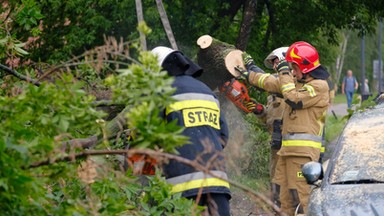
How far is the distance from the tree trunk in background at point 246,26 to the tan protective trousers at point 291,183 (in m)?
4.08

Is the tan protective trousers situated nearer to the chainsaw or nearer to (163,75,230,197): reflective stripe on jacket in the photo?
the chainsaw

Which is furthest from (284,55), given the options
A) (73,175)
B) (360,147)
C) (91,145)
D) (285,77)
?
(73,175)

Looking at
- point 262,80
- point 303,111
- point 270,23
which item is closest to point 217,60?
point 262,80

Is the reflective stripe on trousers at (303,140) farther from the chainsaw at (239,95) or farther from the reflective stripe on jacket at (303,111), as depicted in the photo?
the chainsaw at (239,95)

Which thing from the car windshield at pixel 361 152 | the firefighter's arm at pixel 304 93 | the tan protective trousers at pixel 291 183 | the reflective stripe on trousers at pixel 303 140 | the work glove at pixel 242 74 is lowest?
the tan protective trousers at pixel 291 183

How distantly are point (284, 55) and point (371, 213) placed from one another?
398 centimetres

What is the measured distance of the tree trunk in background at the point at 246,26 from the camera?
1319 cm

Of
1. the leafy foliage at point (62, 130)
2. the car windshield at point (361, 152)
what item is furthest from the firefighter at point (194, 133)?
the leafy foliage at point (62, 130)

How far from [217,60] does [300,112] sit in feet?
4.30

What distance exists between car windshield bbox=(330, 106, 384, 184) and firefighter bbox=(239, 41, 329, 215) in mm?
1556

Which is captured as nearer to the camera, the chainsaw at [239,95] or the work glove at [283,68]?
the work glove at [283,68]

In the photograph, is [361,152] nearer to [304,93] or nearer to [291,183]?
[304,93]

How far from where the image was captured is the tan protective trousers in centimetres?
908

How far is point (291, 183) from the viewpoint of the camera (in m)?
9.16
